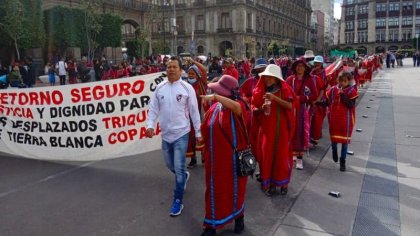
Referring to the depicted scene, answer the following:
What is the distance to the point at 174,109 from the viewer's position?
4582 mm

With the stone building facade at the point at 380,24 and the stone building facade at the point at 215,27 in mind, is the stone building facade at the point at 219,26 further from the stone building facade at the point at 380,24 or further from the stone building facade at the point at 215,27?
the stone building facade at the point at 380,24

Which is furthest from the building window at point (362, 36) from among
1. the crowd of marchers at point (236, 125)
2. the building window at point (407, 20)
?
the crowd of marchers at point (236, 125)

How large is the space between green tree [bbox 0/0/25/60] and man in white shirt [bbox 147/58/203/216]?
78.4 feet

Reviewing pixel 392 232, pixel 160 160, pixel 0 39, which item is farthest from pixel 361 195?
pixel 0 39

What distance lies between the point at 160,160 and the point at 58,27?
26.6 metres

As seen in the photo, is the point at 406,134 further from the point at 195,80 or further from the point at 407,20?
the point at 407,20

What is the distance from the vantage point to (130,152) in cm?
668

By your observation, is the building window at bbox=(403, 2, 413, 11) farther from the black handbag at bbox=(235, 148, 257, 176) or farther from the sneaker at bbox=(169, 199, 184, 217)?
the black handbag at bbox=(235, 148, 257, 176)

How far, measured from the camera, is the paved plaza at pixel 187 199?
441 centimetres

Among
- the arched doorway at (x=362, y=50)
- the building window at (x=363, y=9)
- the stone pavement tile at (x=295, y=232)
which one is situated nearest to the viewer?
the stone pavement tile at (x=295, y=232)

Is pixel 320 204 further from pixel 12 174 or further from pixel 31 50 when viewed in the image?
pixel 31 50

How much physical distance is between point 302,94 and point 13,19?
23660 mm

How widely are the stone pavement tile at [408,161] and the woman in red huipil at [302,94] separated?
155cm

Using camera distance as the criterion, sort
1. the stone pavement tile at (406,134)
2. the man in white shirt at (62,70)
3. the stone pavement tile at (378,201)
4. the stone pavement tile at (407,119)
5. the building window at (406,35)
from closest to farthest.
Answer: the stone pavement tile at (378,201)
the stone pavement tile at (406,134)
the stone pavement tile at (407,119)
the man in white shirt at (62,70)
the building window at (406,35)
